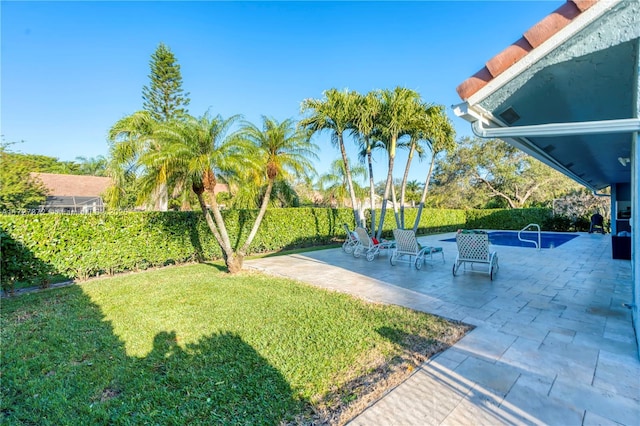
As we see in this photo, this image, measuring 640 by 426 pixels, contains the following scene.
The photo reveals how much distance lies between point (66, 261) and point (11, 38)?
25.6 feet

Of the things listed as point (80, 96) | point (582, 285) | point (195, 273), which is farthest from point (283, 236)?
point (80, 96)

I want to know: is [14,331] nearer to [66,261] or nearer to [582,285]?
[66,261]

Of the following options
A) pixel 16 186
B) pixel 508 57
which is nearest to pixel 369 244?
pixel 508 57

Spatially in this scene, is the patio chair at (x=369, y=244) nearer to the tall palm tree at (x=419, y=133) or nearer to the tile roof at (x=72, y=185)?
the tall palm tree at (x=419, y=133)

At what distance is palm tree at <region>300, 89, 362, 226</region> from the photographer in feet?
37.3

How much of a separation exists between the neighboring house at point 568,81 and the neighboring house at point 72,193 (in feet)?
96.4

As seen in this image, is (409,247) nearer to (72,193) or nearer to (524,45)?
(524,45)

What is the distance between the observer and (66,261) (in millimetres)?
7566

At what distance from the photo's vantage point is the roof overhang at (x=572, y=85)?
272cm

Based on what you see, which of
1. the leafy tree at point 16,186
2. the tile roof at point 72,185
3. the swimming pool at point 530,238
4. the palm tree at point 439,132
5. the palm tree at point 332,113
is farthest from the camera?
the tile roof at point 72,185

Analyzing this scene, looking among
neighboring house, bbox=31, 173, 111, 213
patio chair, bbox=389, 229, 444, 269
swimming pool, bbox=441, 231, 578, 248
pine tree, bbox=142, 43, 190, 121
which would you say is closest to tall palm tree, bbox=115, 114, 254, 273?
patio chair, bbox=389, 229, 444, 269

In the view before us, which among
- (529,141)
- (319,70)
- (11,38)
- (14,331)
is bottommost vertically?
(14,331)

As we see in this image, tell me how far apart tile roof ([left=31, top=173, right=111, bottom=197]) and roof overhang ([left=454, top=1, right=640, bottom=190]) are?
3000cm

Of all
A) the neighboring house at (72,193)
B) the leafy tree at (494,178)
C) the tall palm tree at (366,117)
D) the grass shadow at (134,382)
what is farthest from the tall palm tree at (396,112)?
the neighboring house at (72,193)
